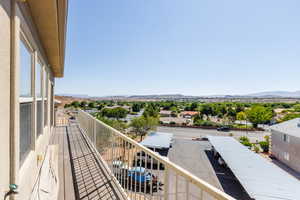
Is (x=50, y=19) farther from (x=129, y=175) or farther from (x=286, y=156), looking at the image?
(x=286, y=156)

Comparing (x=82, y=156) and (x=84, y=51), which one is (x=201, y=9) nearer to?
(x=84, y=51)

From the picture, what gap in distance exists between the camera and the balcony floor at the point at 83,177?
1.94 m

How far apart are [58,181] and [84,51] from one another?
912 cm

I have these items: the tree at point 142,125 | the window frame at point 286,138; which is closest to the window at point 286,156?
the window frame at point 286,138

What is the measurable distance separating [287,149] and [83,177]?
56.8 ft

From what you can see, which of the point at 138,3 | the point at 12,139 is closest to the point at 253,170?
the point at 138,3

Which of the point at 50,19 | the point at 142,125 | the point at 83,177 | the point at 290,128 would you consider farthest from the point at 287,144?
the point at 50,19

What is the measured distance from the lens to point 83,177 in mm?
2357

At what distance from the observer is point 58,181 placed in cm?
233

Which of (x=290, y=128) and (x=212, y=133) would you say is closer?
(x=290, y=128)

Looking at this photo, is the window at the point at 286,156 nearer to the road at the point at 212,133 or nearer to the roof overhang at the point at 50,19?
the road at the point at 212,133

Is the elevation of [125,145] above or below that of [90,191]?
above

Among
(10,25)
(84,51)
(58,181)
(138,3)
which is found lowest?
(58,181)

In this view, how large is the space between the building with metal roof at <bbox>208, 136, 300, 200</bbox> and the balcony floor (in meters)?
7.51
